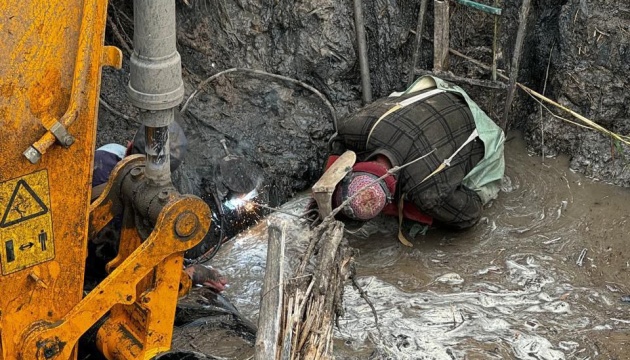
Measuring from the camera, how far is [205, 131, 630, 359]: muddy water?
17.1 ft

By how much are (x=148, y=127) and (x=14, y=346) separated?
3.46 feet

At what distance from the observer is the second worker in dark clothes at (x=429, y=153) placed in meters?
5.81

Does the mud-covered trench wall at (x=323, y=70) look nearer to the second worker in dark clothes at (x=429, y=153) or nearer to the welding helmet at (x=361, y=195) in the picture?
the second worker in dark clothes at (x=429, y=153)

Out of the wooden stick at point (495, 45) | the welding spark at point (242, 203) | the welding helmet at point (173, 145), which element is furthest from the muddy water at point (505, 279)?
the welding helmet at point (173, 145)

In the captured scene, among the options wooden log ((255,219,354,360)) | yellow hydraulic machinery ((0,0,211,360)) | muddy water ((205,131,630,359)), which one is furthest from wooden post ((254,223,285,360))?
muddy water ((205,131,630,359))

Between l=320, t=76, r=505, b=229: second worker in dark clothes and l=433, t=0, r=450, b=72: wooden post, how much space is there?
0.57 meters

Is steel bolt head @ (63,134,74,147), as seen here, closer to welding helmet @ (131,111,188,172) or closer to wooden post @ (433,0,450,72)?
welding helmet @ (131,111,188,172)

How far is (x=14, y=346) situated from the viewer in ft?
11.4

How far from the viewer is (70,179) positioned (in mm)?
3326

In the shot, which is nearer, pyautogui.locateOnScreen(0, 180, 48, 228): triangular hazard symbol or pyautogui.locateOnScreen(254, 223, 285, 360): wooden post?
pyautogui.locateOnScreen(0, 180, 48, 228): triangular hazard symbol

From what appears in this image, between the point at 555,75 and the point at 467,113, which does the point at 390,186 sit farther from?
the point at 555,75

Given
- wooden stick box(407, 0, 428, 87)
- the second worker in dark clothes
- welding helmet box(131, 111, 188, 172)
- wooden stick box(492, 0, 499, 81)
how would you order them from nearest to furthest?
welding helmet box(131, 111, 188, 172), the second worker in dark clothes, wooden stick box(492, 0, 499, 81), wooden stick box(407, 0, 428, 87)

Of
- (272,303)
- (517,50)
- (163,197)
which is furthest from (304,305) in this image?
(517,50)

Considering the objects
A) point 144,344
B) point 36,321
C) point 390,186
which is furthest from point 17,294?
point 390,186
